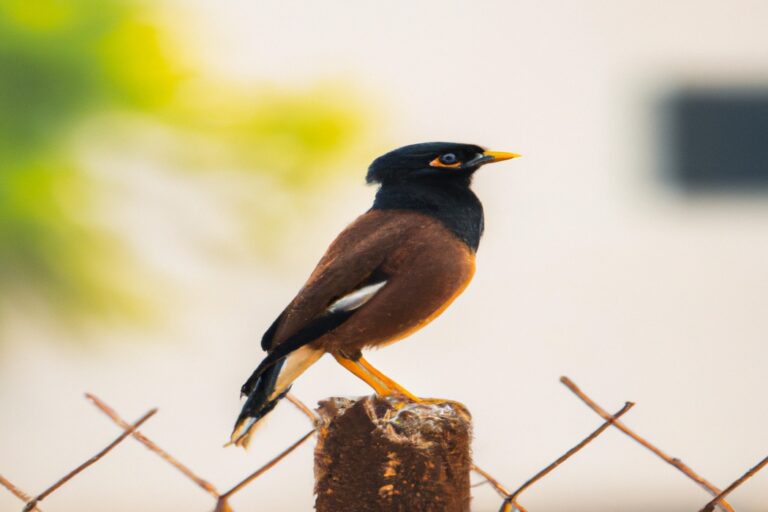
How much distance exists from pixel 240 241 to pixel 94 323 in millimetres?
805

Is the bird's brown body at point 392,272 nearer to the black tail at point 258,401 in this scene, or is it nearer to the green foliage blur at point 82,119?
the black tail at point 258,401

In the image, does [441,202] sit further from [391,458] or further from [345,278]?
[391,458]

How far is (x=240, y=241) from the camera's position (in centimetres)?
599

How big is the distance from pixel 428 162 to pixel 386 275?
8.3 inches

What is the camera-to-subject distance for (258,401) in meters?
1.56

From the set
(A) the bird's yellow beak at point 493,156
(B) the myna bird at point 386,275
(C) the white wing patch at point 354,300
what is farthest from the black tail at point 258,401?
(A) the bird's yellow beak at point 493,156

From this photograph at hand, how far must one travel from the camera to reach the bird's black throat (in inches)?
72.9

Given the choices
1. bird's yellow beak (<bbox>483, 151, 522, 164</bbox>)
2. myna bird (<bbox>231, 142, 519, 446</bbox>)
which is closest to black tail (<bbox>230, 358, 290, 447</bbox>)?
myna bird (<bbox>231, 142, 519, 446</bbox>)

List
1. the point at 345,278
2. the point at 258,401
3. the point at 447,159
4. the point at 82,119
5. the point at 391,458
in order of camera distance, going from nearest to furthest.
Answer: the point at 391,458 < the point at 258,401 < the point at 345,278 < the point at 447,159 < the point at 82,119

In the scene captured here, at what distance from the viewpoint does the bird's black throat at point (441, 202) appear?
6.08 feet

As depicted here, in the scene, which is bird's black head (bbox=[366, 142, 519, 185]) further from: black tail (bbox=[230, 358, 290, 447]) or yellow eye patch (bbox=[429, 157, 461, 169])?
black tail (bbox=[230, 358, 290, 447])

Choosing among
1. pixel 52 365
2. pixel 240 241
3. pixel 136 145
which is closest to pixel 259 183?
pixel 240 241

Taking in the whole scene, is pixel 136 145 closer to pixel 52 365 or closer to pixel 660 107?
pixel 52 365

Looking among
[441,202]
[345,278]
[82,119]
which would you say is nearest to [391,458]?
[345,278]
